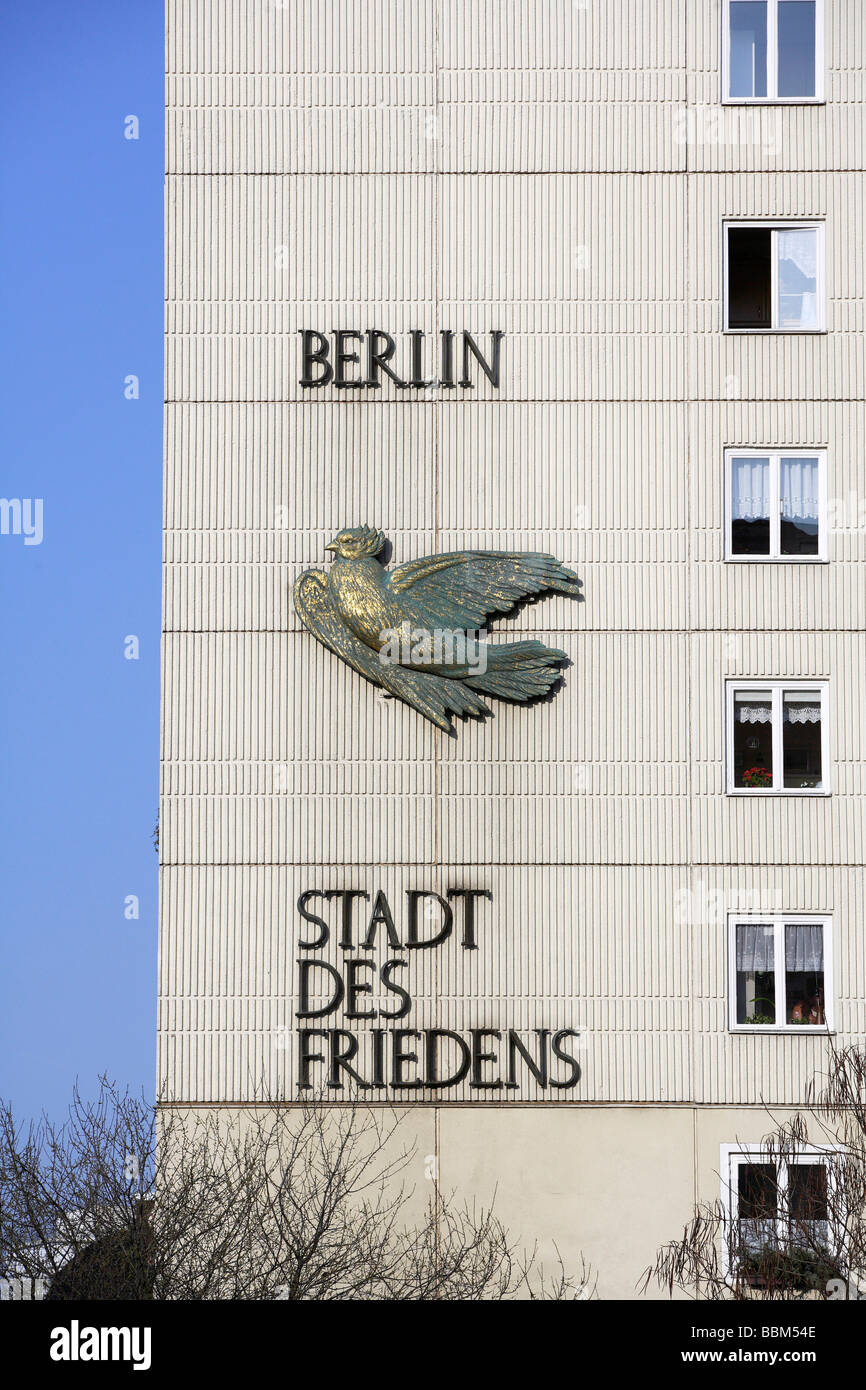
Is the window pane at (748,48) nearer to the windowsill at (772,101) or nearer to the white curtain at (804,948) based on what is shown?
the windowsill at (772,101)

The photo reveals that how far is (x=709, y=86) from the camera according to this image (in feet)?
77.8

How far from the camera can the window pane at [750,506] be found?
23.3m

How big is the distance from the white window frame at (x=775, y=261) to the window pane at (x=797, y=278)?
2.3 inches

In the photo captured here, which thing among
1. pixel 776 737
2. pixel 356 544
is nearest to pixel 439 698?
pixel 356 544

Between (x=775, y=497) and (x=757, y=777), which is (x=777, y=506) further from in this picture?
(x=757, y=777)

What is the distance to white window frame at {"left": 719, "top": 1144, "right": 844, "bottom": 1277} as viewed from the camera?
2181 centimetres

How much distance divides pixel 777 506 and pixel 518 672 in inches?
188

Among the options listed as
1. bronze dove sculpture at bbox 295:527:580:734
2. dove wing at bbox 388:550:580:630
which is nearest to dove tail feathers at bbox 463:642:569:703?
bronze dove sculpture at bbox 295:527:580:734

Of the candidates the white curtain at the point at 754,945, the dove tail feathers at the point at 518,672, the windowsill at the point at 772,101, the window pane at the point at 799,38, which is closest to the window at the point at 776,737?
the white curtain at the point at 754,945

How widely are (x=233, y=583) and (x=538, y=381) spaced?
5.59 m

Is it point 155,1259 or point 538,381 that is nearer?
point 155,1259

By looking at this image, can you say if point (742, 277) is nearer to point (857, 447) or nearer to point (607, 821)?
point (857, 447)

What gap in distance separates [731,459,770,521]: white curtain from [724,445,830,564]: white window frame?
0.21ft
